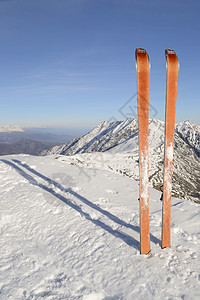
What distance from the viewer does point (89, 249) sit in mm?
5230

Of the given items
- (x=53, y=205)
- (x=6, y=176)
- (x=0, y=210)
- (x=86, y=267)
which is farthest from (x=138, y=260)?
(x=6, y=176)

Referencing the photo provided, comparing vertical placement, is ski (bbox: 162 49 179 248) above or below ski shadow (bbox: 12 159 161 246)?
above

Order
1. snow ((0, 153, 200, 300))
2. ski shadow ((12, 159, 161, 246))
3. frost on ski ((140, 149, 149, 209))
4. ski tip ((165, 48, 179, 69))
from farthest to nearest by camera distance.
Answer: ski shadow ((12, 159, 161, 246)) < frost on ski ((140, 149, 149, 209)) < ski tip ((165, 48, 179, 69)) < snow ((0, 153, 200, 300))

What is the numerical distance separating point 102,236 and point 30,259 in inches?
86.8

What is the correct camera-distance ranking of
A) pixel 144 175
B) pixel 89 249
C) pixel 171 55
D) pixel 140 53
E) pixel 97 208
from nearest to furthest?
pixel 140 53 < pixel 171 55 < pixel 144 175 < pixel 89 249 < pixel 97 208

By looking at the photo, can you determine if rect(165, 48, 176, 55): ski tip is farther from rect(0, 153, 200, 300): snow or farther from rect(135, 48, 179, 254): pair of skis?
rect(0, 153, 200, 300): snow

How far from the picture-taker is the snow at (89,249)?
13.0 ft

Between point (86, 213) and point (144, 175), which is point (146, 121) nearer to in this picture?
point (144, 175)

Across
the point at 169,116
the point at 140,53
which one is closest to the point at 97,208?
the point at 169,116

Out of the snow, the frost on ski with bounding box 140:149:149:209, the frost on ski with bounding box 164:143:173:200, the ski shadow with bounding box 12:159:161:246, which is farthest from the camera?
the ski shadow with bounding box 12:159:161:246

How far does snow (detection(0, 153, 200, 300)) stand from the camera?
3.95m

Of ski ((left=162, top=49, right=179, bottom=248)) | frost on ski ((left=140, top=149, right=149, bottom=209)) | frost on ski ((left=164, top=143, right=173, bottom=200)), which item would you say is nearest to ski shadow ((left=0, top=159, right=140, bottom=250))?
ski ((left=162, top=49, right=179, bottom=248))

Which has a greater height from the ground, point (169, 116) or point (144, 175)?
point (169, 116)

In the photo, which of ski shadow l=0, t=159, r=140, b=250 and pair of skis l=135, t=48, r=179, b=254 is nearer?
pair of skis l=135, t=48, r=179, b=254
